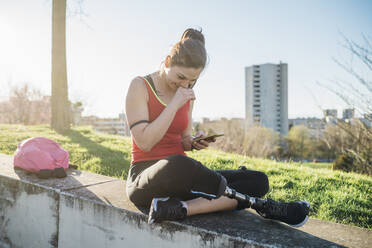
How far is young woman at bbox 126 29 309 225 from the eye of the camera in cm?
170

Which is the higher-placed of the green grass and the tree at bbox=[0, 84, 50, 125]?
the tree at bbox=[0, 84, 50, 125]

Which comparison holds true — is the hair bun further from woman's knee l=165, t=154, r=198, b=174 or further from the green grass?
the green grass

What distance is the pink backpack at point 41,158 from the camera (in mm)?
2719

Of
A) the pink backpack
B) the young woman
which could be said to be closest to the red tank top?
the young woman

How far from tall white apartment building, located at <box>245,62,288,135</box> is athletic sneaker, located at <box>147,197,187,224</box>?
97.2 metres

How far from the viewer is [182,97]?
2008mm

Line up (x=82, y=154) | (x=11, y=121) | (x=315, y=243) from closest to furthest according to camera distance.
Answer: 1. (x=315, y=243)
2. (x=82, y=154)
3. (x=11, y=121)

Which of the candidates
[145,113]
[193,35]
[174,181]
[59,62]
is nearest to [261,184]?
[174,181]

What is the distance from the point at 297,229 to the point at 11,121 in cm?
3206

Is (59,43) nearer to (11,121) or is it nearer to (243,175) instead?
(243,175)

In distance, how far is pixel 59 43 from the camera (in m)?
8.34

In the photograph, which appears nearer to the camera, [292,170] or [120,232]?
[120,232]

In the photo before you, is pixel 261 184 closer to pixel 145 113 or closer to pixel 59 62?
pixel 145 113

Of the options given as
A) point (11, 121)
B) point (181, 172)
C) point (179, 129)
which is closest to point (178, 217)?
point (181, 172)
